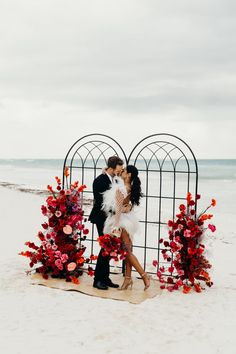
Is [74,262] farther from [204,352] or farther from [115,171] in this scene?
[204,352]

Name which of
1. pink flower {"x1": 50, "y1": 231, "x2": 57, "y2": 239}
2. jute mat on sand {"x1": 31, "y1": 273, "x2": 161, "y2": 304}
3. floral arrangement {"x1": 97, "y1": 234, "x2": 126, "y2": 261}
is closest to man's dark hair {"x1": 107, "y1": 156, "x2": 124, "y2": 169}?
floral arrangement {"x1": 97, "y1": 234, "x2": 126, "y2": 261}

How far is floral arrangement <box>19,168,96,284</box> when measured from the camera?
587 cm

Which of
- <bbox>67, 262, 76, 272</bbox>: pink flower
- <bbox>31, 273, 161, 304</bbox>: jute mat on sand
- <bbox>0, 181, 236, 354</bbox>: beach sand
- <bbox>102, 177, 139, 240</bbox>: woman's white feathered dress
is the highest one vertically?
<bbox>102, 177, 139, 240</bbox>: woman's white feathered dress

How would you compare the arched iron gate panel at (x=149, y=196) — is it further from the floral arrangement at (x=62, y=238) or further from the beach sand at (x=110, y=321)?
the beach sand at (x=110, y=321)

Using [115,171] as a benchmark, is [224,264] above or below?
below

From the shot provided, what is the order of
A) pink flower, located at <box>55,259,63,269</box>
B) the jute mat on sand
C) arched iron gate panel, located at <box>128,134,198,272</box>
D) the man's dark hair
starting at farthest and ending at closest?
1. arched iron gate panel, located at <box>128,134,198,272</box>
2. pink flower, located at <box>55,259,63,269</box>
3. the man's dark hair
4. the jute mat on sand

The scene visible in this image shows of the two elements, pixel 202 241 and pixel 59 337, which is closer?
pixel 59 337

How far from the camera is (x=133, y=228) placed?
5.46 m

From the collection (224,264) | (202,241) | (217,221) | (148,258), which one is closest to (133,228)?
(202,241)

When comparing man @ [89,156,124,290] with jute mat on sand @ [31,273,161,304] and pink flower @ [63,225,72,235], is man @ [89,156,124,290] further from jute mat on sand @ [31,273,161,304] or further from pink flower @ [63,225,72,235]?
pink flower @ [63,225,72,235]

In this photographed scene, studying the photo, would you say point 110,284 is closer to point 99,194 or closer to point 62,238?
point 62,238

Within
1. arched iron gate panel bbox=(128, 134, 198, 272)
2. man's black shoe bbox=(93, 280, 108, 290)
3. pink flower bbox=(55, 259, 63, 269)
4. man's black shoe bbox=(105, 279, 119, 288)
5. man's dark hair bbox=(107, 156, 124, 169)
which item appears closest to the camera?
man's dark hair bbox=(107, 156, 124, 169)

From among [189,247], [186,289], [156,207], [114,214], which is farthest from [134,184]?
[156,207]

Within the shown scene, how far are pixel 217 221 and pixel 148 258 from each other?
19.9 feet
